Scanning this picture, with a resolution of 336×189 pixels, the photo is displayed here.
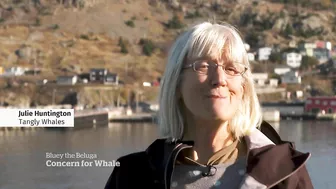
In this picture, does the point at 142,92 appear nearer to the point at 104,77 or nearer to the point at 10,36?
the point at 104,77

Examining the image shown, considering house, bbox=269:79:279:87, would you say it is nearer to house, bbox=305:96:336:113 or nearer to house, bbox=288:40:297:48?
house, bbox=305:96:336:113

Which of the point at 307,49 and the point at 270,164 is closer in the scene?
the point at 270,164

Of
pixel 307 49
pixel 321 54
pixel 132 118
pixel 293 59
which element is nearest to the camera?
pixel 132 118

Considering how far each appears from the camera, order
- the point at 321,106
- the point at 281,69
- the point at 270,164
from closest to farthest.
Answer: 1. the point at 270,164
2. the point at 321,106
3. the point at 281,69

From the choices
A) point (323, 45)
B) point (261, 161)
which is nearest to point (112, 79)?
point (323, 45)

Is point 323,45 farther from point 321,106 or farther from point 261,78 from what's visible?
point 321,106

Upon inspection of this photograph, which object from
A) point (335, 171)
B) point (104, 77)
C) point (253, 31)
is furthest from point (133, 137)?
point (253, 31)

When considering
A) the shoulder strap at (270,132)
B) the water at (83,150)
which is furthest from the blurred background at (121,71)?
the shoulder strap at (270,132)
